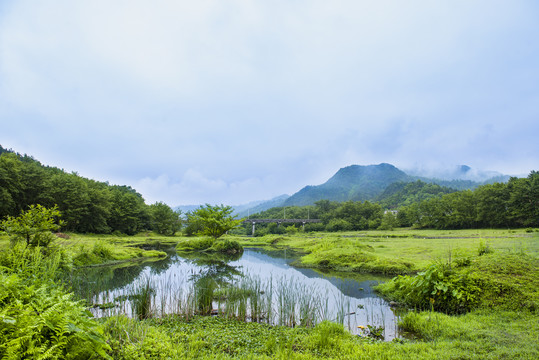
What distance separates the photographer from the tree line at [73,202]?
29.9 meters

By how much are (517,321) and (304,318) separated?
372cm

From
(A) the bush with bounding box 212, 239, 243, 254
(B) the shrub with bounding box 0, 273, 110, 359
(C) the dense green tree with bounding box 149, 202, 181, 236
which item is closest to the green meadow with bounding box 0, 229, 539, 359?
(B) the shrub with bounding box 0, 273, 110, 359

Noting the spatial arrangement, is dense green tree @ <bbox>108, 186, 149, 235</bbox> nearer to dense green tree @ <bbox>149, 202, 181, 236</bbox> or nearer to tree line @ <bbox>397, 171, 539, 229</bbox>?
dense green tree @ <bbox>149, 202, 181, 236</bbox>

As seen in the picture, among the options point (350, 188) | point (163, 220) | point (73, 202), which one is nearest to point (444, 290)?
point (73, 202)

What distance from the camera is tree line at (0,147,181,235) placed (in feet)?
98.2

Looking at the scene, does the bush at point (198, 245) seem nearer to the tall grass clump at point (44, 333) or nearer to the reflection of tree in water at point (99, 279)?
the reflection of tree in water at point (99, 279)

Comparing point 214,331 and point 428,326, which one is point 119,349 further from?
point 428,326

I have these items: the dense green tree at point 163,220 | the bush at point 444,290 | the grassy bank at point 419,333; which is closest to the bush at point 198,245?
the grassy bank at point 419,333

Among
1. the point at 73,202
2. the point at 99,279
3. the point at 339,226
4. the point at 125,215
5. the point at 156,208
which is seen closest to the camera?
the point at 99,279

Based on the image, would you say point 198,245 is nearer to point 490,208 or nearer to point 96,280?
point 96,280

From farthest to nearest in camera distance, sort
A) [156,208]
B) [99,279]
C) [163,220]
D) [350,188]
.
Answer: [350,188] → [156,208] → [163,220] → [99,279]

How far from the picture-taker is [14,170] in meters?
29.9

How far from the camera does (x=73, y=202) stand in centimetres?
3562

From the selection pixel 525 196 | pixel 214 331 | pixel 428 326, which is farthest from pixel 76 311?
pixel 525 196
